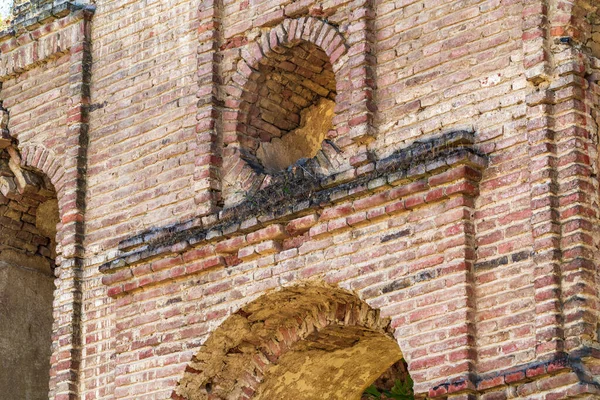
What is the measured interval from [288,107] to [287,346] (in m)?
1.82

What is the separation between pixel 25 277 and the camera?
1282cm

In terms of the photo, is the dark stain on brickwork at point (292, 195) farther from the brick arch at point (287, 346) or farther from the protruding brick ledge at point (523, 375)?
the protruding brick ledge at point (523, 375)

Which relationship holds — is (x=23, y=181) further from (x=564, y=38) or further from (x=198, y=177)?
(x=564, y=38)

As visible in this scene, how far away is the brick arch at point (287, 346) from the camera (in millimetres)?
10109

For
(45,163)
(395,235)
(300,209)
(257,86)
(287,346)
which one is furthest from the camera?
(45,163)

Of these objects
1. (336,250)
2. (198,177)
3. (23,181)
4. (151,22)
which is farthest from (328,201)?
(23,181)

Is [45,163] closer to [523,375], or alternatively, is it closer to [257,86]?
[257,86]

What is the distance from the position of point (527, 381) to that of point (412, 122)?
1.99m

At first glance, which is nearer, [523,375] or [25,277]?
[523,375]

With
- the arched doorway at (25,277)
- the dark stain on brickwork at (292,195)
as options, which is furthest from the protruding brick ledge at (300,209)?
the arched doorway at (25,277)

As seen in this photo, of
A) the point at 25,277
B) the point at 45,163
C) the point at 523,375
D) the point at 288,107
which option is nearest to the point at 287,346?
the point at 288,107

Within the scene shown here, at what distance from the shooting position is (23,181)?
40.2 feet

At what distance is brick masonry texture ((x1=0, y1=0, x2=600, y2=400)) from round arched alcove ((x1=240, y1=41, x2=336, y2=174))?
2 centimetres

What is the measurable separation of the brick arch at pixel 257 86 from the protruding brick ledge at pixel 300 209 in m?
0.21
